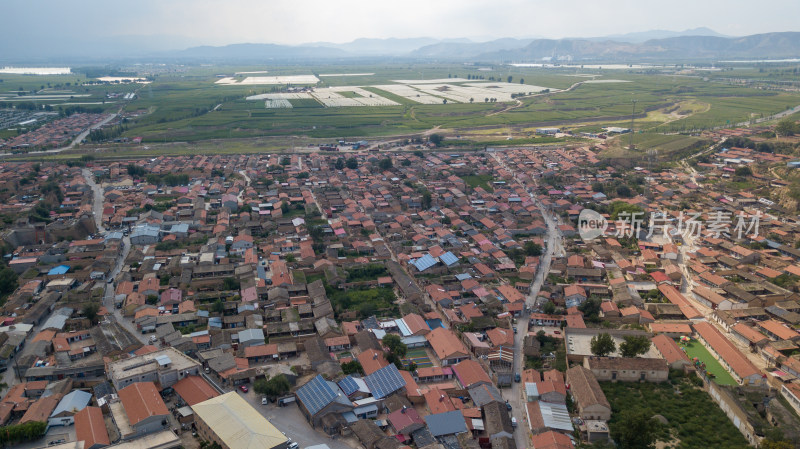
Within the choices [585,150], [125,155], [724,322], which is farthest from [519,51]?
[724,322]

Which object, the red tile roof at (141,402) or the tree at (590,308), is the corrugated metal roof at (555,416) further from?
the red tile roof at (141,402)

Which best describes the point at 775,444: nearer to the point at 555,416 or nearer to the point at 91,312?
the point at 555,416

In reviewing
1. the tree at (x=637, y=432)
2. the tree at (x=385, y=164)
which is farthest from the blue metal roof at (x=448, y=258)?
the tree at (x=385, y=164)

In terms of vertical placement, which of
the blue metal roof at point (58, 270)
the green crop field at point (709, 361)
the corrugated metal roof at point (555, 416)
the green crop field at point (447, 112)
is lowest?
the green crop field at point (709, 361)

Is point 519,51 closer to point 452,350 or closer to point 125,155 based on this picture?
point 125,155

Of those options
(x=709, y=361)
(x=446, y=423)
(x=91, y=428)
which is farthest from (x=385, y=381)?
(x=709, y=361)

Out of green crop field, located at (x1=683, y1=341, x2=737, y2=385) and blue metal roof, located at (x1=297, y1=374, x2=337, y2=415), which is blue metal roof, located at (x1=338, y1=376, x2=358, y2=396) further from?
green crop field, located at (x1=683, y1=341, x2=737, y2=385)

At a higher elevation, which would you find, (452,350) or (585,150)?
(585,150)

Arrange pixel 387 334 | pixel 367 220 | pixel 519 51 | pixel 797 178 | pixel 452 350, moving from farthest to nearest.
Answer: pixel 519 51
pixel 797 178
pixel 367 220
pixel 387 334
pixel 452 350
